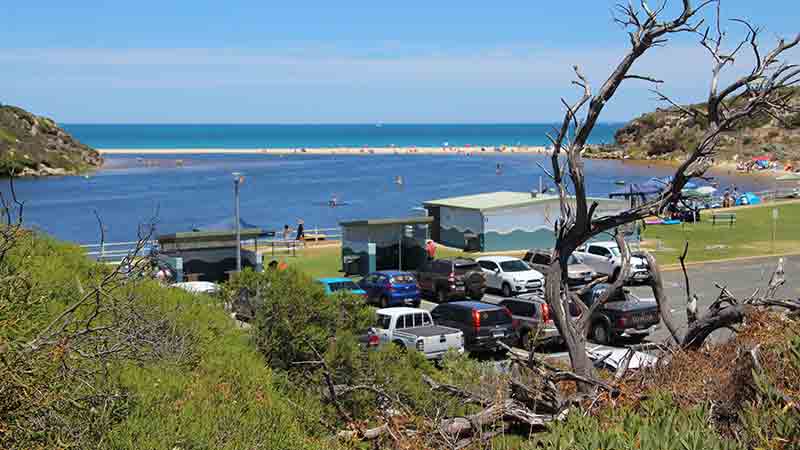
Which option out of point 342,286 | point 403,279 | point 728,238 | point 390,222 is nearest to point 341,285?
point 342,286

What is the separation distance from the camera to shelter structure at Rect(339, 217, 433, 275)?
33.2 metres

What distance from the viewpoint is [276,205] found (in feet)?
273

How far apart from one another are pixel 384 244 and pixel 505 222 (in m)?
6.83

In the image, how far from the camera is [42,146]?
5448 inches

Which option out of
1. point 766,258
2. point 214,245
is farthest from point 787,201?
point 214,245

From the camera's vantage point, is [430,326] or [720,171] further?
[720,171]

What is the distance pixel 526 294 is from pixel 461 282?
237 cm

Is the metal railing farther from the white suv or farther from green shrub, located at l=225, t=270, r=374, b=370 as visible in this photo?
Result: the white suv

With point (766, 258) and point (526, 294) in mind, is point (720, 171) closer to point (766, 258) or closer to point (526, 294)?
point (766, 258)

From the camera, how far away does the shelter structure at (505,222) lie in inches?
1510

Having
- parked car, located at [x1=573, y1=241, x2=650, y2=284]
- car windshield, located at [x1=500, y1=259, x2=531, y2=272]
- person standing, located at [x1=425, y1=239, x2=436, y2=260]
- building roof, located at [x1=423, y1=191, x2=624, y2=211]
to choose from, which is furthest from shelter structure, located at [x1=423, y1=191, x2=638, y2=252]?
car windshield, located at [x1=500, y1=259, x2=531, y2=272]

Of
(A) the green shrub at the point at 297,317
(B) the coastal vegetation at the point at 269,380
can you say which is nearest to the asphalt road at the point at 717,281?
(A) the green shrub at the point at 297,317

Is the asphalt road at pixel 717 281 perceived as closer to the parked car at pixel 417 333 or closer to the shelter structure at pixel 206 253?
the parked car at pixel 417 333

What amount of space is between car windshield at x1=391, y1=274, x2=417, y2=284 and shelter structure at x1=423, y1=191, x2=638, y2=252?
34.8 feet
